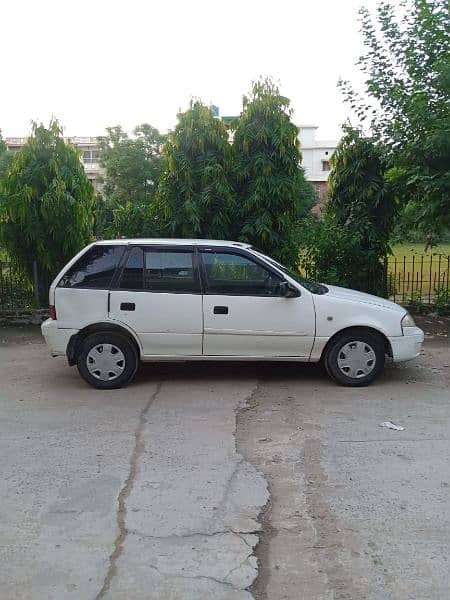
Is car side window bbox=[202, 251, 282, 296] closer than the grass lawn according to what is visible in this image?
Yes

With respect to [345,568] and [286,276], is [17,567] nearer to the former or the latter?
[345,568]

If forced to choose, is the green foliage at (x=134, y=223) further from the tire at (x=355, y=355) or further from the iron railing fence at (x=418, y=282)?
the tire at (x=355, y=355)

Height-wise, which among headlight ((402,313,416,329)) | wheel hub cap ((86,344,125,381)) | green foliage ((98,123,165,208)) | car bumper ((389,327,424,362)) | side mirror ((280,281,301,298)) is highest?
green foliage ((98,123,165,208))

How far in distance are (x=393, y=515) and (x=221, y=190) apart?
22.1 ft

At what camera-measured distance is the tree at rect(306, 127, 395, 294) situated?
1046 cm

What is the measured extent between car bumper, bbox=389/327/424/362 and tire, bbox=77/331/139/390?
2909mm

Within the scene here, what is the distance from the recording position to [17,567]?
10.8 feet

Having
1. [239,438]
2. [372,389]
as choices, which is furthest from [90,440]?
[372,389]

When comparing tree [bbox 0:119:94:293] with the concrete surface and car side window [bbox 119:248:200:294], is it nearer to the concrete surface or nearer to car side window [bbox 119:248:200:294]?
car side window [bbox 119:248:200:294]

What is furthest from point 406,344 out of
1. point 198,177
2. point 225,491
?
point 198,177

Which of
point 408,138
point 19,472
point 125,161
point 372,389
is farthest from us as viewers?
point 125,161

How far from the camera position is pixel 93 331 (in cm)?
665

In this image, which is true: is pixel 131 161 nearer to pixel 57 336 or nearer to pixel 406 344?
pixel 57 336

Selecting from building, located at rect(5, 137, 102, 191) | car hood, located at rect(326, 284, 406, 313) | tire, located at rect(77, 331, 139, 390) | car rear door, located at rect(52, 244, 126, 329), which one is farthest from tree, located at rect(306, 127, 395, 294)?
building, located at rect(5, 137, 102, 191)
